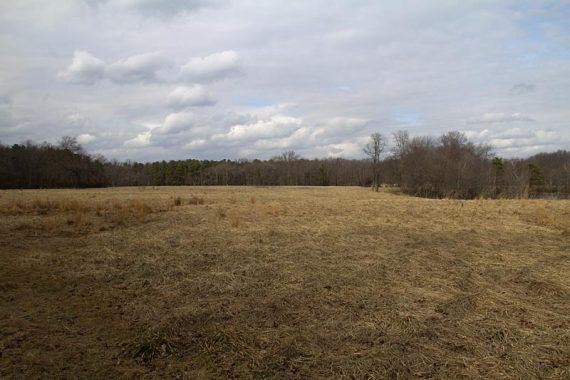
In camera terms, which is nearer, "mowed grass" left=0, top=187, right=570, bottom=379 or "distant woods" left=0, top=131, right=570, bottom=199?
"mowed grass" left=0, top=187, right=570, bottom=379

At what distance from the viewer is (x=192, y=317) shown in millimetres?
5238

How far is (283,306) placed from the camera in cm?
573

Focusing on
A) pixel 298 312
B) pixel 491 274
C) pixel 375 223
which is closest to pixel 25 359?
pixel 298 312

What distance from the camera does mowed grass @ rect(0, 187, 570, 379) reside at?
13.4 feet

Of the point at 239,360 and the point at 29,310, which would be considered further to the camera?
the point at 29,310

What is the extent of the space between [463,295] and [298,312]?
273 cm

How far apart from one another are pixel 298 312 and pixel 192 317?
4.62 feet

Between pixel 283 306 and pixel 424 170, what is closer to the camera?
pixel 283 306

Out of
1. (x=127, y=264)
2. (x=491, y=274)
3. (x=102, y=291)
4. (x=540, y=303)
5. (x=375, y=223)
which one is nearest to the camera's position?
(x=540, y=303)

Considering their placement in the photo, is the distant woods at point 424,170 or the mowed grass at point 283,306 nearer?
the mowed grass at point 283,306

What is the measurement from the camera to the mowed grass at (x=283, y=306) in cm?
409

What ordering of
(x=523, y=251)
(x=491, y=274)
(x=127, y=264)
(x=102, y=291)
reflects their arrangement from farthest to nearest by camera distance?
(x=523, y=251) < (x=127, y=264) < (x=491, y=274) < (x=102, y=291)

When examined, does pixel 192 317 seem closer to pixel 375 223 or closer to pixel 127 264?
pixel 127 264

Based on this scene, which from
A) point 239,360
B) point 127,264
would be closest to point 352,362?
point 239,360
